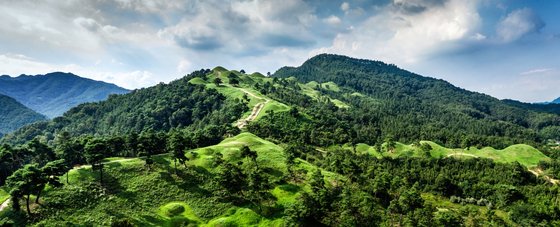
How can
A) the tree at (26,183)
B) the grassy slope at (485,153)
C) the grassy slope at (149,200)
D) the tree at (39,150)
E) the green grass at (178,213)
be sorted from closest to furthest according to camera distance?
the tree at (26,183)
the grassy slope at (149,200)
the green grass at (178,213)
the tree at (39,150)
the grassy slope at (485,153)

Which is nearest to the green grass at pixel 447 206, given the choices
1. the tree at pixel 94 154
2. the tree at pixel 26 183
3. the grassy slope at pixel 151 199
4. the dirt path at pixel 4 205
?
the grassy slope at pixel 151 199

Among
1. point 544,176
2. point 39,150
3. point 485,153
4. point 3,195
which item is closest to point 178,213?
point 3,195

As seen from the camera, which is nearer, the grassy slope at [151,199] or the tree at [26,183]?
the tree at [26,183]

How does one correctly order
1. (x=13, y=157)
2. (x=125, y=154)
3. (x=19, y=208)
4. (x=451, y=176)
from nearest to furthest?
(x=19, y=208), (x=13, y=157), (x=125, y=154), (x=451, y=176)

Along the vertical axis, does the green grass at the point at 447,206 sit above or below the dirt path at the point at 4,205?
below

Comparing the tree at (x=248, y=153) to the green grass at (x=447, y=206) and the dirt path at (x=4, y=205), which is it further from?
the dirt path at (x=4, y=205)

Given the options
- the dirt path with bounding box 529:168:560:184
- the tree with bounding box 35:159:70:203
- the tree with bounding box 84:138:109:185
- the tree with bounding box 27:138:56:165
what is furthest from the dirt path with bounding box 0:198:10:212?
the dirt path with bounding box 529:168:560:184

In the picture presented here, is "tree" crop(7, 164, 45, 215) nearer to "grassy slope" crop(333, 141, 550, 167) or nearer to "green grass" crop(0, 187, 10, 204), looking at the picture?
"green grass" crop(0, 187, 10, 204)

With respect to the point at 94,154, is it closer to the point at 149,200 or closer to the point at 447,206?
the point at 149,200

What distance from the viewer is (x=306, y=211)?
75938 millimetres

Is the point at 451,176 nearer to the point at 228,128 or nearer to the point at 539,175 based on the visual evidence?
the point at 539,175

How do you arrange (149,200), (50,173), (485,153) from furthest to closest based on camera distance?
(485,153), (149,200), (50,173)

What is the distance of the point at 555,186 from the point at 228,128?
484 ft

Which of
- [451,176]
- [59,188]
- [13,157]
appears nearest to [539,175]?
[451,176]
